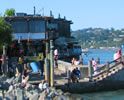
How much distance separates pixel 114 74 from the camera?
139ft

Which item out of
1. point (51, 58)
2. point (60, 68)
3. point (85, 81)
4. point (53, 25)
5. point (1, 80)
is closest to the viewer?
point (1, 80)

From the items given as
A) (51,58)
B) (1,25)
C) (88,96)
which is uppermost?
(1,25)

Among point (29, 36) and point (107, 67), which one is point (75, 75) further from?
point (29, 36)

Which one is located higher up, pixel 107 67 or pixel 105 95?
pixel 107 67

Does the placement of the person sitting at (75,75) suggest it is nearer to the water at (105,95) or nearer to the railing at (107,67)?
the water at (105,95)

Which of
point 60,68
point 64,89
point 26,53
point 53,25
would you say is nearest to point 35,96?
point 64,89

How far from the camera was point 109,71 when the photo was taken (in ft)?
139

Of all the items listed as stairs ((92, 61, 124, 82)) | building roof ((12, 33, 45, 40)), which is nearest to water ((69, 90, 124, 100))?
stairs ((92, 61, 124, 82))

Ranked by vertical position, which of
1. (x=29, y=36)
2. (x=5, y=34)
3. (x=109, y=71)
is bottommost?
(x=109, y=71)

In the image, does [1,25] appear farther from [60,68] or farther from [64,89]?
[64,89]

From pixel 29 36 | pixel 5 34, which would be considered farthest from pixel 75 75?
pixel 29 36

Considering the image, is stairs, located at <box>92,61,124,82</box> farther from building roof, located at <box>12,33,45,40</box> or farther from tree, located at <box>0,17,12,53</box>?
building roof, located at <box>12,33,45,40</box>

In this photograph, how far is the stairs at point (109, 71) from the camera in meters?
41.4

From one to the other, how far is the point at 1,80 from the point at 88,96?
7035 millimetres
